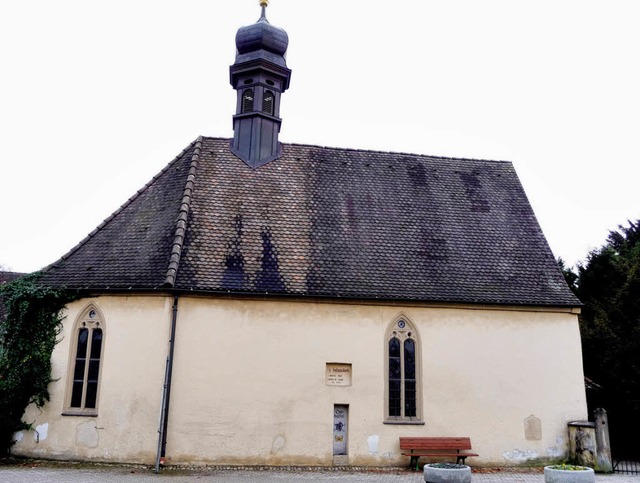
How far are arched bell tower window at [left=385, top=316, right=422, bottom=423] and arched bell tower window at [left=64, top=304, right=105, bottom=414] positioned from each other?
7931mm

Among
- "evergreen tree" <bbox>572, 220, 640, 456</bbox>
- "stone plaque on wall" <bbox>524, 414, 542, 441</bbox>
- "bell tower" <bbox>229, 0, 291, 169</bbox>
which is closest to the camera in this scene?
"stone plaque on wall" <bbox>524, 414, 542, 441</bbox>

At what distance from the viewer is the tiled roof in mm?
15602

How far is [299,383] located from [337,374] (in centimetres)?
111

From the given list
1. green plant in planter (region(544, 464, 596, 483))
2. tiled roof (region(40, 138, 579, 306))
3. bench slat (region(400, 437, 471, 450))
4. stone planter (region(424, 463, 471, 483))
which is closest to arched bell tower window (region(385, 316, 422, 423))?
bench slat (region(400, 437, 471, 450))

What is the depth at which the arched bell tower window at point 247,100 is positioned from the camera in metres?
19.7

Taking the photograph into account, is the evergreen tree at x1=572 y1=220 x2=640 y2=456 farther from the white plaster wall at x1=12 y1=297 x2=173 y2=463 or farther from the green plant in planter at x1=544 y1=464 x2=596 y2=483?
the white plaster wall at x1=12 y1=297 x2=173 y2=463

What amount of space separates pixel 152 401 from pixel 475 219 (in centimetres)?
1184

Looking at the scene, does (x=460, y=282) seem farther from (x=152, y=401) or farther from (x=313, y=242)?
(x=152, y=401)

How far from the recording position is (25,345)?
A: 1520cm

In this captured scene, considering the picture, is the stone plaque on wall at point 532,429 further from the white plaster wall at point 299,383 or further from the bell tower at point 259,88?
the bell tower at point 259,88

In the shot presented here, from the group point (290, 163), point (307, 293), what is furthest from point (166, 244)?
point (290, 163)

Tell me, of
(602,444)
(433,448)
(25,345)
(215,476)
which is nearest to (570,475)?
(433,448)

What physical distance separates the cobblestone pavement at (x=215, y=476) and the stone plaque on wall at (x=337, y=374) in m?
2.28

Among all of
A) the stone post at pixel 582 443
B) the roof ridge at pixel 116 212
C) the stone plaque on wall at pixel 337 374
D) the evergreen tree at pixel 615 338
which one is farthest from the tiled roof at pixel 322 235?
the stone post at pixel 582 443
